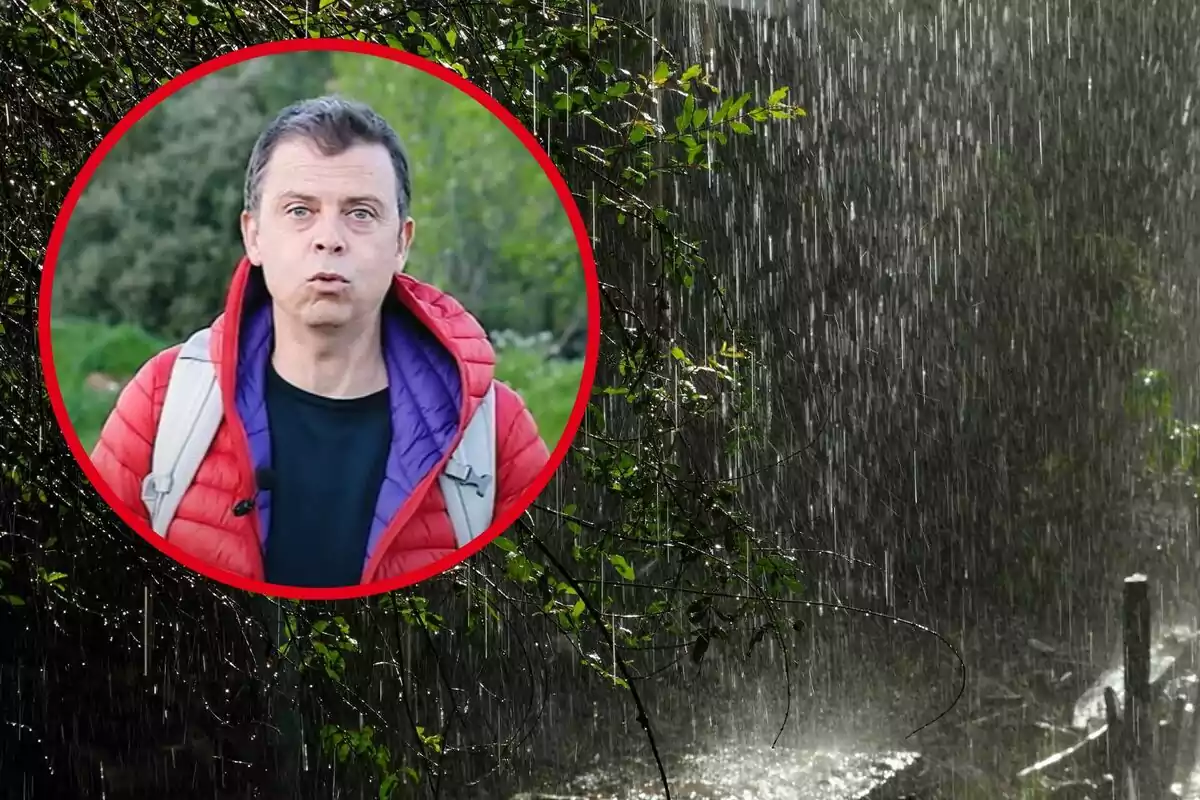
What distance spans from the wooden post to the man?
192 cm

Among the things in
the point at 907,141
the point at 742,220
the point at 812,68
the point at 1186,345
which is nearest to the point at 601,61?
the point at 742,220

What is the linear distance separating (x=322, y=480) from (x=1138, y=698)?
2.04m

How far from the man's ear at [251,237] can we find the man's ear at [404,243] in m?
0.09

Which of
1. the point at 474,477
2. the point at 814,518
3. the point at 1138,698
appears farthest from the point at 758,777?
the point at 474,477

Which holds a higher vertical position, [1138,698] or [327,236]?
[327,236]

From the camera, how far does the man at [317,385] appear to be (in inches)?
28.5

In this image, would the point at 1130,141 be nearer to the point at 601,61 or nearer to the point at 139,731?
the point at 601,61

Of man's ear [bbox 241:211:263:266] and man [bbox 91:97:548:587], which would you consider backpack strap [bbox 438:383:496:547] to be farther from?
man's ear [bbox 241:211:263:266]

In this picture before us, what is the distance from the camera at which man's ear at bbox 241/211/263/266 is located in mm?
729

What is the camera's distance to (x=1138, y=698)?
226 centimetres

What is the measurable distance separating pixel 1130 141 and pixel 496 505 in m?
2.10

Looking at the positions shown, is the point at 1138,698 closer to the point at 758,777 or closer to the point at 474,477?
the point at 758,777

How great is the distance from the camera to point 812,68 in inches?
76.1

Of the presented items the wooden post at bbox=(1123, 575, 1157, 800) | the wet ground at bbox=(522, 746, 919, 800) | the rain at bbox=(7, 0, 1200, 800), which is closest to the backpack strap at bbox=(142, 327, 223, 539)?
the rain at bbox=(7, 0, 1200, 800)
